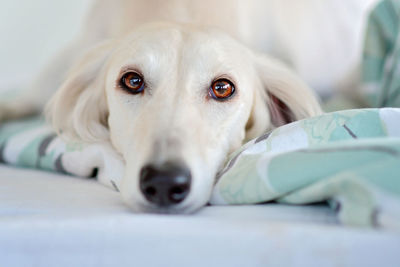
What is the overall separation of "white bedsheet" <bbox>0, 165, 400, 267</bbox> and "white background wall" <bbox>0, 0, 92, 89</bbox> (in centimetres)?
306

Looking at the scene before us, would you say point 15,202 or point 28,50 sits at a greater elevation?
point 28,50

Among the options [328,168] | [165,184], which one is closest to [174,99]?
[165,184]

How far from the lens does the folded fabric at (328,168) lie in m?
0.72

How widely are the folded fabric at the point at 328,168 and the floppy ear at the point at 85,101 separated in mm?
314

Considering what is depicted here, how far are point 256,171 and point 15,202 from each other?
0.59 metres

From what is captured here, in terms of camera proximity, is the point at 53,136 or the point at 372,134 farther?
the point at 53,136

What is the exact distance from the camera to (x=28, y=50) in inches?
145

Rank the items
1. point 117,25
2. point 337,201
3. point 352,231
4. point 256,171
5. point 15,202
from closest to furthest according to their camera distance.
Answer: point 352,231
point 337,201
point 256,171
point 15,202
point 117,25

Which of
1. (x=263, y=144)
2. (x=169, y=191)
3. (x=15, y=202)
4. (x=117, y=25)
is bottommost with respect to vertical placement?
(x=15, y=202)

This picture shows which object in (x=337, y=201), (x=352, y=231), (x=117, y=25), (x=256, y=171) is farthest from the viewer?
(x=117, y=25)

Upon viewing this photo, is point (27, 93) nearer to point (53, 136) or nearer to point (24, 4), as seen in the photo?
point (53, 136)

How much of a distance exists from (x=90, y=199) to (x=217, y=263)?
1.53 ft

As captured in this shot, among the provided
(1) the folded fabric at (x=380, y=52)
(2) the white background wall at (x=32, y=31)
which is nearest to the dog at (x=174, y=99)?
(1) the folded fabric at (x=380, y=52)

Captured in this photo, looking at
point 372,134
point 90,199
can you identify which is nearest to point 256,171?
point 372,134
